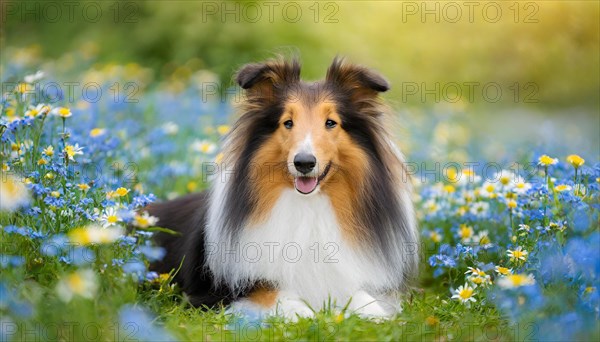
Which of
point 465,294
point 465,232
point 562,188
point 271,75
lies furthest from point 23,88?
point 562,188

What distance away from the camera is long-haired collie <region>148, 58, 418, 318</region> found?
14.8ft

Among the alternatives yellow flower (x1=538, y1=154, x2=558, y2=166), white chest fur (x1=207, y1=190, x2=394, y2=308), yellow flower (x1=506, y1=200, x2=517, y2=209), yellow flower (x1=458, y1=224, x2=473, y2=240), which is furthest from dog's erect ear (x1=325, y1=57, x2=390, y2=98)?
yellow flower (x1=458, y1=224, x2=473, y2=240)

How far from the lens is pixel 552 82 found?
1614 cm

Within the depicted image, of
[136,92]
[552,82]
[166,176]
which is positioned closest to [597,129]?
[552,82]

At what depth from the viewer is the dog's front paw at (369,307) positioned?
4342mm

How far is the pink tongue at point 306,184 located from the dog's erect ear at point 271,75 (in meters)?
0.66

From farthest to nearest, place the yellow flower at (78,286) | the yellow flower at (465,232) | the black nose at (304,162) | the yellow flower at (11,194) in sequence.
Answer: the yellow flower at (465,232), the black nose at (304,162), the yellow flower at (11,194), the yellow flower at (78,286)

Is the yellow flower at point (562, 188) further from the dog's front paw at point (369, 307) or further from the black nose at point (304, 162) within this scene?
the black nose at point (304, 162)

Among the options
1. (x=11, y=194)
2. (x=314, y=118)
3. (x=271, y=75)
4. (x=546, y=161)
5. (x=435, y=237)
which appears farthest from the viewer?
(x=435, y=237)

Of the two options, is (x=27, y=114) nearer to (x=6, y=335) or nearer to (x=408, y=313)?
(x=6, y=335)

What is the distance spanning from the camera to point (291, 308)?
4410 millimetres

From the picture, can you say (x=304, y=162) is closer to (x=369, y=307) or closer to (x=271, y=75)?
(x=271, y=75)

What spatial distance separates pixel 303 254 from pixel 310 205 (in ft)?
1.00

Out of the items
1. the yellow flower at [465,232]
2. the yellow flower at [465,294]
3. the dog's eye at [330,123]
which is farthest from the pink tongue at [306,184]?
the yellow flower at [465,232]
